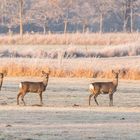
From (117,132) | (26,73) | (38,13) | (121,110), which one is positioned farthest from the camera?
(38,13)

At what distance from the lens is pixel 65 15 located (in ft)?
380

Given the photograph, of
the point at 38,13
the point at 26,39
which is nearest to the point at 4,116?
the point at 26,39

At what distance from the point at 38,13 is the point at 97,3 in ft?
37.4

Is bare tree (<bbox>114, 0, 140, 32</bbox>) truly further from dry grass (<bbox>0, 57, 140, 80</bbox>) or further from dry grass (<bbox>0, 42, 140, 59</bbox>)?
dry grass (<bbox>0, 57, 140, 80</bbox>)

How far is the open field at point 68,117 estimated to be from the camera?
17500 millimetres

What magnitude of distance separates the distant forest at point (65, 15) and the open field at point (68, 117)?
7441 cm

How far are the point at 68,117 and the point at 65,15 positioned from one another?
95.1 metres

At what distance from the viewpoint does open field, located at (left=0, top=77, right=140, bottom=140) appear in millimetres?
17500

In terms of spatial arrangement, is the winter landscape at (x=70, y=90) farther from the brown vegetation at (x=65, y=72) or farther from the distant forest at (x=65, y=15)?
the distant forest at (x=65, y=15)

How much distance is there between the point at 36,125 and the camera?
62.4 ft

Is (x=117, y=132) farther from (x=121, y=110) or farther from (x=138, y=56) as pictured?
(x=138, y=56)

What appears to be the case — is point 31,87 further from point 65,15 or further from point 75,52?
point 65,15

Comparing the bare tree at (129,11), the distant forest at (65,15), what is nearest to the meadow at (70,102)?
the bare tree at (129,11)

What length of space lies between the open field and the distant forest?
74.4 metres
